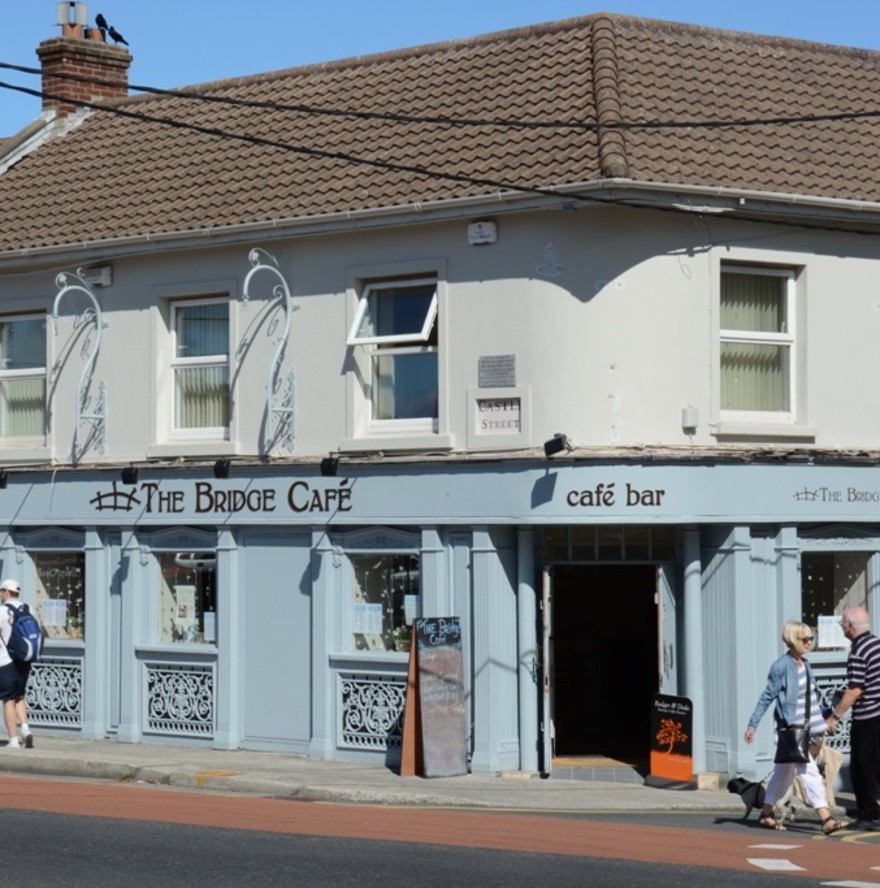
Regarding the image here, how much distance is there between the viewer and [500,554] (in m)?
18.1

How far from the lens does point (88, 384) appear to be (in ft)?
69.1

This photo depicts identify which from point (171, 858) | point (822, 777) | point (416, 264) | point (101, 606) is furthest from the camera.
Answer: point (101, 606)

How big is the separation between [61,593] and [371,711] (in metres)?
4.80

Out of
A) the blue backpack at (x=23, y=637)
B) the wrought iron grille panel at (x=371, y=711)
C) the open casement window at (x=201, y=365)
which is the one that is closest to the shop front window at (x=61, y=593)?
the blue backpack at (x=23, y=637)

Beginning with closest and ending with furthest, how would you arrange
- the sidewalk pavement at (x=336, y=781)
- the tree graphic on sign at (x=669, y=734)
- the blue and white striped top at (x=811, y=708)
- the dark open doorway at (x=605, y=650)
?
the blue and white striped top at (x=811, y=708)
the sidewalk pavement at (x=336, y=781)
the tree graphic on sign at (x=669, y=734)
the dark open doorway at (x=605, y=650)

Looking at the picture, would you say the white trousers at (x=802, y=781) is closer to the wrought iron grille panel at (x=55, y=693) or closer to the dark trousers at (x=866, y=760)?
the dark trousers at (x=866, y=760)

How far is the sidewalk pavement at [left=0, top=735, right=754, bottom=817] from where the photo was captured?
642 inches

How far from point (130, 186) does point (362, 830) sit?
9914mm

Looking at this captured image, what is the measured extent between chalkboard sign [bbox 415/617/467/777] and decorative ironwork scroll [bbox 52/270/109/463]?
16.8 ft

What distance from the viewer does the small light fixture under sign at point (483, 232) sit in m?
18.1

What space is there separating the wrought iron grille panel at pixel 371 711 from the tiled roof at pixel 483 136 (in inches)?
195

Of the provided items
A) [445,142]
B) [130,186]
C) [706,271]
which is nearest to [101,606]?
[130,186]

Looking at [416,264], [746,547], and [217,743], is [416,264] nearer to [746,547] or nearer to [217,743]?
[746,547]

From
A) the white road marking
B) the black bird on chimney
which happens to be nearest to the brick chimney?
the black bird on chimney
